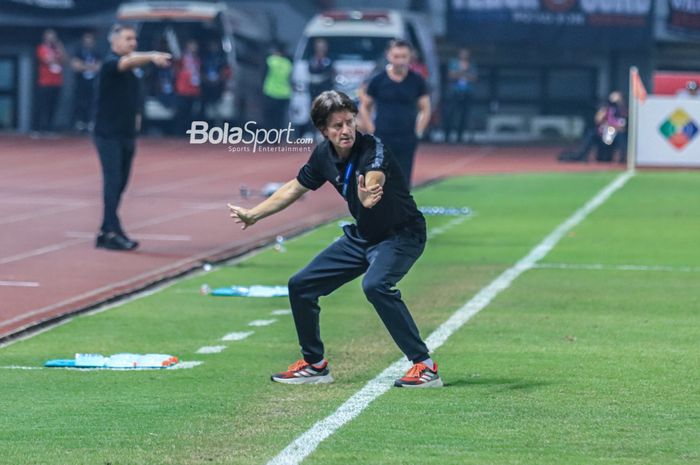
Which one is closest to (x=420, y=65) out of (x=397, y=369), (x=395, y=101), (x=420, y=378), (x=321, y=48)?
(x=321, y=48)

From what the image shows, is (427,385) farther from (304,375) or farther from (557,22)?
(557,22)

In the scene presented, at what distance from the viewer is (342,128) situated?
359 inches

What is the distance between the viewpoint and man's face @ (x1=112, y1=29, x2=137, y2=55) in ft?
54.7

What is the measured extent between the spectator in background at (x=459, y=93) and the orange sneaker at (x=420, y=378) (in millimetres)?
29270

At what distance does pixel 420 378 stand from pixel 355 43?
91.8 feet

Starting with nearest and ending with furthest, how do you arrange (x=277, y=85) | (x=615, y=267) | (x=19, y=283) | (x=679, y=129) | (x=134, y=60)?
(x=19, y=283) < (x=615, y=267) < (x=134, y=60) < (x=679, y=129) < (x=277, y=85)

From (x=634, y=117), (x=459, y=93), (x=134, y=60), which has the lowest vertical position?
(x=459, y=93)

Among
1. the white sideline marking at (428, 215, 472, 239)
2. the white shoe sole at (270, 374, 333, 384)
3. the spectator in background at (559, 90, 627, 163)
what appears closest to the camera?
the white shoe sole at (270, 374, 333, 384)

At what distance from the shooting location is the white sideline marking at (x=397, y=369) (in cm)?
786

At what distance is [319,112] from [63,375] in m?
2.23

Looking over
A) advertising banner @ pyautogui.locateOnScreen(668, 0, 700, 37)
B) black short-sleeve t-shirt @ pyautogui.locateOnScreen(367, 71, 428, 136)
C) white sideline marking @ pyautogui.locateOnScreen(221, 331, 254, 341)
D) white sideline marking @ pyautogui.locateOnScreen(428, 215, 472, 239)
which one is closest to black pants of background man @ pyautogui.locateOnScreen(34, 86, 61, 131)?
advertising banner @ pyautogui.locateOnScreen(668, 0, 700, 37)

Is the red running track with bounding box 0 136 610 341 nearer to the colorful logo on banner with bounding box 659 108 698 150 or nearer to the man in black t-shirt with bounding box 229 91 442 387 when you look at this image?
the man in black t-shirt with bounding box 229 91 442 387

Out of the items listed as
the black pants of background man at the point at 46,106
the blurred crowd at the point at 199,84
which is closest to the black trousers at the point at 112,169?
the blurred crowd at the point at 199,84

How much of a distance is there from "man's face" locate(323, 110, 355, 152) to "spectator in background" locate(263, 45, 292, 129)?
27.7m
